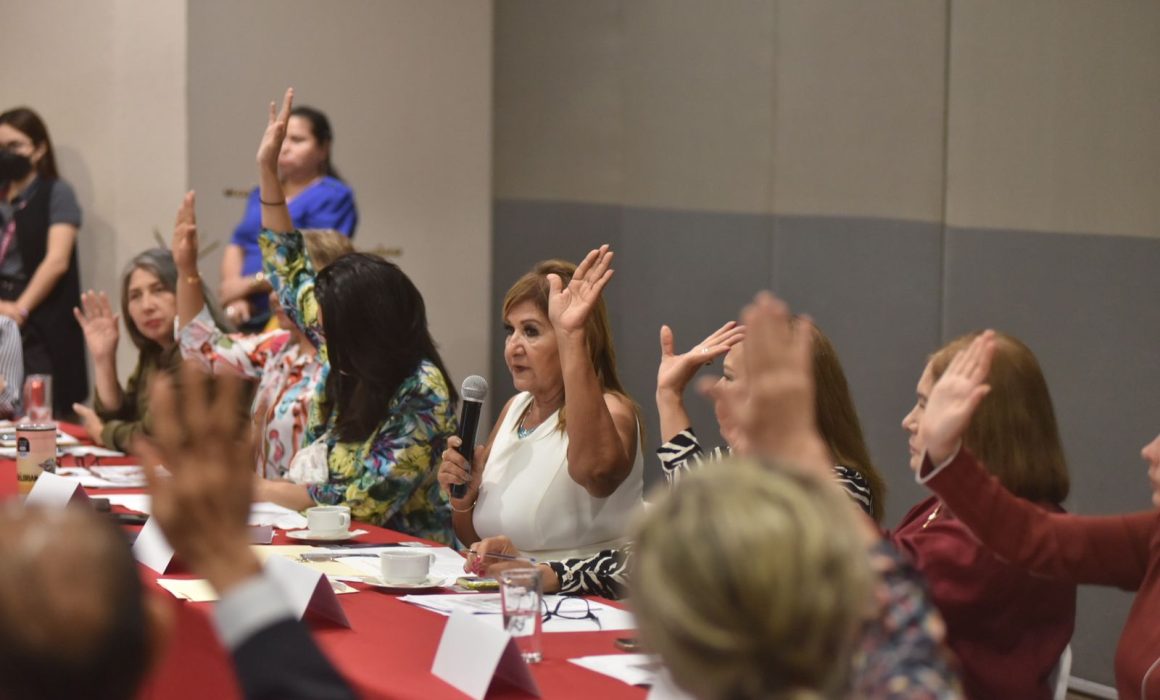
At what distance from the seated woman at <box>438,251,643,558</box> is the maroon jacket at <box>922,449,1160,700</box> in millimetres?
1039

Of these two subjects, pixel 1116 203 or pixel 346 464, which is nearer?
pixel 346 464

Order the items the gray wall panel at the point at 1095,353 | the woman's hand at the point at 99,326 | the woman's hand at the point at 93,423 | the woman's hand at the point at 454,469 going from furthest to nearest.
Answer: the woman's hand at the point at 99,326, the woman's hand at the point at 93,423, the gray wall panel at the point at 1095,353, the woman's hand at the point at 454,469

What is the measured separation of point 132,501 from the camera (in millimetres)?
3391

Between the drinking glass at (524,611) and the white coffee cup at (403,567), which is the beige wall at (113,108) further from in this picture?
the drinking glass at (524,611)

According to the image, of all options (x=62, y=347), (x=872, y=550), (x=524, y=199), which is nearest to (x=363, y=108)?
(x=524, y=199)

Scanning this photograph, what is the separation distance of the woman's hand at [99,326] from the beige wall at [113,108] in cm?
159

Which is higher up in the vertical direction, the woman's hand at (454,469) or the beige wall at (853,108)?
the beige wall at (853,108)

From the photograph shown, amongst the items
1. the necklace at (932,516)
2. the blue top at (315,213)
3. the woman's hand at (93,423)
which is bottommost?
the woman's hand at (93,423)

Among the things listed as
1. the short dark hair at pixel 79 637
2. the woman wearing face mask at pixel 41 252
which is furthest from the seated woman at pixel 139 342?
the short dark hair at pixel 79 637

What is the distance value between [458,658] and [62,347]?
487 cm

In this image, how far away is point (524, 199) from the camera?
22.9 feet

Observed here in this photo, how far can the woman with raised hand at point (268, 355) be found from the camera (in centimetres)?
381

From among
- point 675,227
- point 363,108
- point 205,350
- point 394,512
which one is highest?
point 363,108

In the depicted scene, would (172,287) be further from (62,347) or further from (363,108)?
(363,108)
